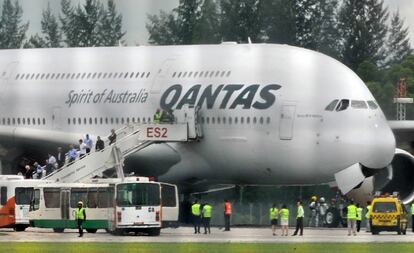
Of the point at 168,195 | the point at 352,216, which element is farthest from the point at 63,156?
the point at 352,216

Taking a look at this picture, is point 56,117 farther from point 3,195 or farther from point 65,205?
point 65,205

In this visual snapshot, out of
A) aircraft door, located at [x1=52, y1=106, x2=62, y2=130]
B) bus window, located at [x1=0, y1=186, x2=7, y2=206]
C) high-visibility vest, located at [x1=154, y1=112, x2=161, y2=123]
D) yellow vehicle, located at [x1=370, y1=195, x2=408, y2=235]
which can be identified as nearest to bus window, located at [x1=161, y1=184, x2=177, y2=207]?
high-visibility vest, located at [x1=154, y1=112, x2=161, y2=123]

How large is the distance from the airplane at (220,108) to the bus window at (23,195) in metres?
2.08

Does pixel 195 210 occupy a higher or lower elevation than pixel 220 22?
lower

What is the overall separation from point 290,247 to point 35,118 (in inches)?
476

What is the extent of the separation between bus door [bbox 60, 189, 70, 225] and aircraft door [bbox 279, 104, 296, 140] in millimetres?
5345

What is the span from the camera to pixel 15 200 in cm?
3394

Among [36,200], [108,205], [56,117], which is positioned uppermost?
[56,117]

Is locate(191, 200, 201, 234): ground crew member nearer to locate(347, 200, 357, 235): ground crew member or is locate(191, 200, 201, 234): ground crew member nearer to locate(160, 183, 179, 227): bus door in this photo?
locate(160, 183, 179, 227): bus door

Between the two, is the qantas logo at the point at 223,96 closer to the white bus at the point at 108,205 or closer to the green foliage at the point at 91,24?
the white bus at the point at 108,205

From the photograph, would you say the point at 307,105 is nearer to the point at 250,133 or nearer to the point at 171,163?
the point at 250,133

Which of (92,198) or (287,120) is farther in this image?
(287,120)

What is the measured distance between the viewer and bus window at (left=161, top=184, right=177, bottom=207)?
33.0 m

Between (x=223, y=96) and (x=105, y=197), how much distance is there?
13.9ft
